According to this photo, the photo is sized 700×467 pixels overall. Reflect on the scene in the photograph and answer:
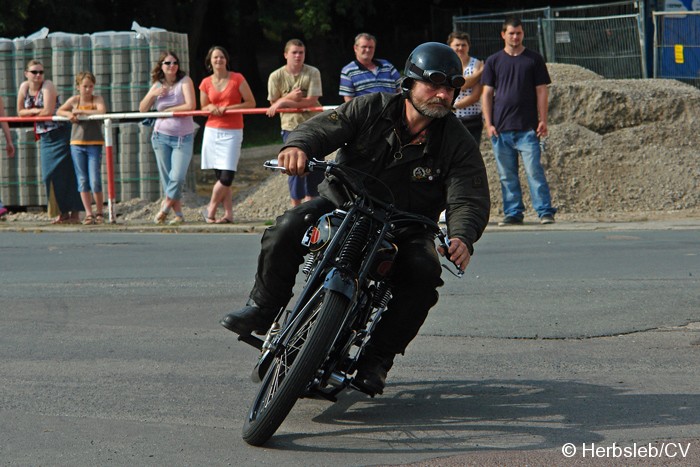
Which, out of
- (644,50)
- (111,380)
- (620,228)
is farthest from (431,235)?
(644,50)

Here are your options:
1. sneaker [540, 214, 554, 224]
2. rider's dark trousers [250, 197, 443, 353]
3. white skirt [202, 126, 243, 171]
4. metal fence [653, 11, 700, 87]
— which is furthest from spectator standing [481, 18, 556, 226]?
metal fence [653, 11, 700, 87]

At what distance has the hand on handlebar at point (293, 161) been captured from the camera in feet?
→ 18.7

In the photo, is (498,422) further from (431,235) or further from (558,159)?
(558,159)

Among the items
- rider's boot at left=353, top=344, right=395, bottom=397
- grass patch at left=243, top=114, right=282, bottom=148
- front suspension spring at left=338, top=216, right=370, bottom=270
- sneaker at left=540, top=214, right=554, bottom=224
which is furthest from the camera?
grass patch at left=243, top=114, right=282, bottom=148

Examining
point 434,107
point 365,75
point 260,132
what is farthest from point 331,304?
point 260,132

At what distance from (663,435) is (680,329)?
287 centimetres

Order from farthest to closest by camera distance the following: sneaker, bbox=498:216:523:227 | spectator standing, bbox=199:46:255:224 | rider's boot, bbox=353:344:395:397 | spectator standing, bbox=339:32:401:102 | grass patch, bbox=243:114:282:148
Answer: grass patch, bbox=243:114:282:148 < spectator standing, bbox=199:46:255:224 < sneaker, bbox=498:216:523:227 < spectator standing, bbox=339:32:401:102 < rider's boot, bbox=353:344:395:397

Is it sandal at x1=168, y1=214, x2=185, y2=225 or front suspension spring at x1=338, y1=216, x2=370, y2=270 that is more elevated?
front suspension spring at x1=338, y1=216, x2=370, y2=270

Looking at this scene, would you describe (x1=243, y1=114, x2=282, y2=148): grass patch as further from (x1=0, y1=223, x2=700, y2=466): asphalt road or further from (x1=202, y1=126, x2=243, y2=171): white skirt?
(x1=0, y1=223, x2=700, y2=466): asphalt road

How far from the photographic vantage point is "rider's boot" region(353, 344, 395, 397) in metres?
5.96

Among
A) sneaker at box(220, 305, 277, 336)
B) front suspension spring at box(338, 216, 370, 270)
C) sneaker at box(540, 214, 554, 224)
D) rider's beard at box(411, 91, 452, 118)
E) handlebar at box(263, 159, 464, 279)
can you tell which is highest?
rider's beard at box(411, 91, 452, 118)

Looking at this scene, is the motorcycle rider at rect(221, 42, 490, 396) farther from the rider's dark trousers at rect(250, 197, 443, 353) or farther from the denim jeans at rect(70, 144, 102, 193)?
the denim jeans at rect(70, 144, 102, 193)

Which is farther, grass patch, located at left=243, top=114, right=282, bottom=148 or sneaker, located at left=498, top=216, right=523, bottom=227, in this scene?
grass patch, located at left=243, top=114, right=282, bottom=148

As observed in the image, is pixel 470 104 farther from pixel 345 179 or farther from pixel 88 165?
pixel 345 179
